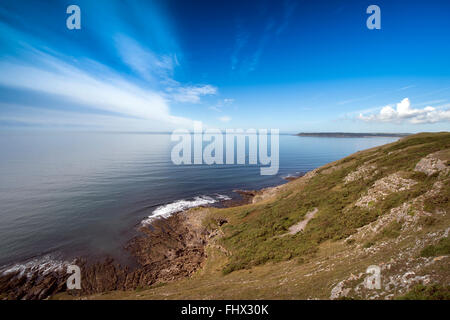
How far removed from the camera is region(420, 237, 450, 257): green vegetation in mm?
10531

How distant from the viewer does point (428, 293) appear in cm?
786

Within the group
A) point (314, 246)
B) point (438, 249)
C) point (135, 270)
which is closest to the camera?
point (438, 249)

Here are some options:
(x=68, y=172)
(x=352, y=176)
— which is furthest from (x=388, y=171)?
(x=68, y=172)

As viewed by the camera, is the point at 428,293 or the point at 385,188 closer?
the point at 428,293

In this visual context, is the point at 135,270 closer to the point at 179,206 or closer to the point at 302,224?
the point at 179,206

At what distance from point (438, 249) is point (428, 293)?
199 inches

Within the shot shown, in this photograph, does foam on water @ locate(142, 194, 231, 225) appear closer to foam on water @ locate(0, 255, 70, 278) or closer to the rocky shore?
the rocky shore

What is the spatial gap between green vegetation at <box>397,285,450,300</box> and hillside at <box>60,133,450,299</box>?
4 centimetres

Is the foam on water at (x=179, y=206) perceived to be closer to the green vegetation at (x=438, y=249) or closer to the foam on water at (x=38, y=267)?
the foam on water at (x=38, y=267)

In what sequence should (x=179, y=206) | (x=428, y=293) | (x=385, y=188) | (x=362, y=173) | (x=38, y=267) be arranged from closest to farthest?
(x=428, y=293)
(x=385, y=188)
(x=38, y=267)
(x=362, y=173)
(x=179, y=206)

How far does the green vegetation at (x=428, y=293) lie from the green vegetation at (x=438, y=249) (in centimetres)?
383

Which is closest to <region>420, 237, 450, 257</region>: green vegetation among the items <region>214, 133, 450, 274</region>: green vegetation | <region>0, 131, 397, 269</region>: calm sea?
<region>214, 133, 450, 274</region>: green vegetation

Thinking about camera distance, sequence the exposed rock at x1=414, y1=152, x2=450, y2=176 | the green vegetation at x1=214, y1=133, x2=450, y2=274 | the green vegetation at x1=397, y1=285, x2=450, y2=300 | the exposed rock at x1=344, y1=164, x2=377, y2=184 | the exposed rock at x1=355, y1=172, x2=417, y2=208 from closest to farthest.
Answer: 1. the green vegetation at x1=397, y1=285, x2=450, y2=300
2. the green vegetation at x1=214, y1=133, x2=450, y2=274
3. the exposed rock at x1=414, y1=152, x2=450, y2=176
4. the exposed rock at x1=355, y1=172, x2=417, y2=208
5. the exposed rock at x1=344, y1=164, x2=377, y2=184

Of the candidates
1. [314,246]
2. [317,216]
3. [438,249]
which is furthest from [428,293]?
[317,216]
